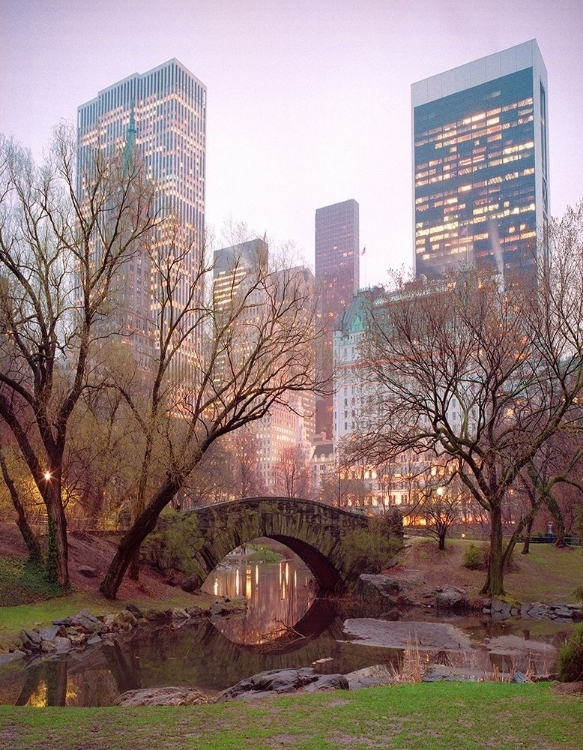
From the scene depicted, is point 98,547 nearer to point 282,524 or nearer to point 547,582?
point 282,524

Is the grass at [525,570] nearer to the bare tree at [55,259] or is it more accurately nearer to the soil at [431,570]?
the soil at [431,570]

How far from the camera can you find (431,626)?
24344mm

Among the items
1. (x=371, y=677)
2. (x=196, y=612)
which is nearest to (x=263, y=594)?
(x=196, y=612)

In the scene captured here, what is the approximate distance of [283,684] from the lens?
1327cm

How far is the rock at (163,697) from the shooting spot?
40.2 feet

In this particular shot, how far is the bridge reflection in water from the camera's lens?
24.3 metres

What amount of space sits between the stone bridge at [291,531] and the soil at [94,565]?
2226 millimetres

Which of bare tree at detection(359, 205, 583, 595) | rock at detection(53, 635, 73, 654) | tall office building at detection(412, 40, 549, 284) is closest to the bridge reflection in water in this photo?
rock at detection(53, 635, 73, 654)

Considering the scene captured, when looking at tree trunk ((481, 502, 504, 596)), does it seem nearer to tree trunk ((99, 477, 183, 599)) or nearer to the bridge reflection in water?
the bridge reflection in water

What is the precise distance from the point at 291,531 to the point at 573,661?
21049mm

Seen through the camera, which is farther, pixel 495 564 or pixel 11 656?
pixel 495 564

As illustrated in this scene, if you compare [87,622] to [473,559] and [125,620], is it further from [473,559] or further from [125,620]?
[473,559]

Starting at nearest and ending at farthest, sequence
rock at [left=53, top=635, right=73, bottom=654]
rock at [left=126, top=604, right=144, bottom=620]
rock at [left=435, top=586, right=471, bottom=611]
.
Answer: rock at [left=53, top=635, right=73, bottom=654] → rock at [left=126, top=604, right=144, bottom=620] → rock at [left=435, top=586, right=471, bottom=611]

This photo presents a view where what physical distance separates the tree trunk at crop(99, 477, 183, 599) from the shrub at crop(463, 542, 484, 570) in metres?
16.6
